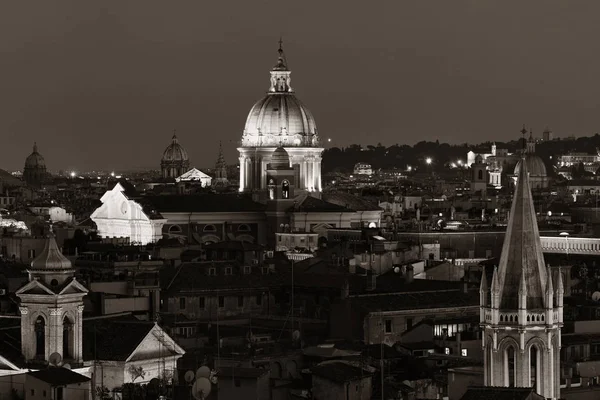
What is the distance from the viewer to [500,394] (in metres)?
35.3

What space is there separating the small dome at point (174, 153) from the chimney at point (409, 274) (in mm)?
99010

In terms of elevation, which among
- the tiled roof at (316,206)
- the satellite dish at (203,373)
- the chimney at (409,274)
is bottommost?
the satellite dish at (203,373)

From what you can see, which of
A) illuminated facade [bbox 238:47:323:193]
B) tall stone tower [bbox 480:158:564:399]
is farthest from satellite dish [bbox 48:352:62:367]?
illuminated facade [bbox 238:47:323:193]

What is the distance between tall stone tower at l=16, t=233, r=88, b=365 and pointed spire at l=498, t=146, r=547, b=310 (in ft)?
26.3

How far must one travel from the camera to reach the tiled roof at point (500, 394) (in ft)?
116

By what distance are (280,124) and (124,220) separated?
513 inches

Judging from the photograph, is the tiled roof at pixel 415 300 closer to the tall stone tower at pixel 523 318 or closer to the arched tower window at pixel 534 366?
the tall stone tower at pixel 523 318

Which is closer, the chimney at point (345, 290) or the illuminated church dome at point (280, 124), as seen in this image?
the chimney at point (345, 290)

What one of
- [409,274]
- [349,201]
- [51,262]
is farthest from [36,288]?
[349,201]

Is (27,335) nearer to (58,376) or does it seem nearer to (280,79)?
(58,376)

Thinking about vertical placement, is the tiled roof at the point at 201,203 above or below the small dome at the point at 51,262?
above

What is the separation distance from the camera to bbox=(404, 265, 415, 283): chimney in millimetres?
61616

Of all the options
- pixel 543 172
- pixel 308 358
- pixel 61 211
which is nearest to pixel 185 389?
pixel 308 358

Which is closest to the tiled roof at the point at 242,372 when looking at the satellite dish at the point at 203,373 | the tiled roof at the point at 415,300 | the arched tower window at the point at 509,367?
the satellite dish at the point at 203,373
